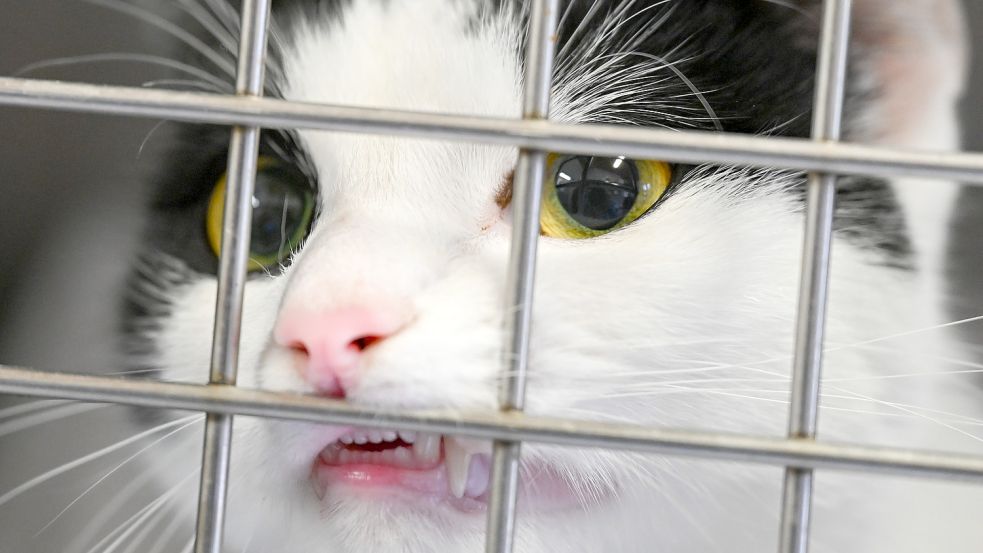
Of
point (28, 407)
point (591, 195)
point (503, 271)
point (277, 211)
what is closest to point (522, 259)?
point (503, 271)

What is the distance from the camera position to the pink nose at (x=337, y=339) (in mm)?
657

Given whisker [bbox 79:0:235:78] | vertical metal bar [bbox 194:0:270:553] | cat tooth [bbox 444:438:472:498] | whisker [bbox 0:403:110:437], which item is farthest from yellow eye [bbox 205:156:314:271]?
vertical metal bar [bbox 194:0:270:553]

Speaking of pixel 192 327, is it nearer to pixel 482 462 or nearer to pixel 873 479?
pixel 482 462

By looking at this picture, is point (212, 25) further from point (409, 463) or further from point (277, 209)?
point (409, 463)

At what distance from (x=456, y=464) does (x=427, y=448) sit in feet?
0.09

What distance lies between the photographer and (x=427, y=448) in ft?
2.51

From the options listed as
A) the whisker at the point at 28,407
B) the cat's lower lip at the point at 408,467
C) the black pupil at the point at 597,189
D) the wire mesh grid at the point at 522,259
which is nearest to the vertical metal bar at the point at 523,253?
the wire mesh grid at the point at 522,259

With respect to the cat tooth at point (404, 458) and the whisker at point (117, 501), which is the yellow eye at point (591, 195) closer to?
the cat tooth at point (404, 458)

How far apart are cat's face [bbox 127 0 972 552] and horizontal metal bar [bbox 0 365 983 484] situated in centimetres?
8

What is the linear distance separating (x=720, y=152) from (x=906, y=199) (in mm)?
622

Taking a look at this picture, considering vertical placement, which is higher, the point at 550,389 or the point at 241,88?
the point at 241,88

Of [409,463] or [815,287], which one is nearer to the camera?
[815,287]

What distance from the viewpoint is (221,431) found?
0.56m

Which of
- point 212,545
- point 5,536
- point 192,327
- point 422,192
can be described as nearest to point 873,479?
point 422,192
